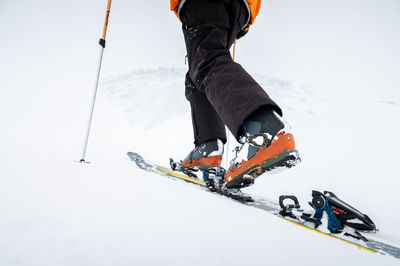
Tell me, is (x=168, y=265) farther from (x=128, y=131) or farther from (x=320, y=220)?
(x=128, y=131)

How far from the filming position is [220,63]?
0.71m

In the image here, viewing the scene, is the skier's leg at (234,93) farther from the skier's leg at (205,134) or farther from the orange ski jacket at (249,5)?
the skier's leg at (205,134)

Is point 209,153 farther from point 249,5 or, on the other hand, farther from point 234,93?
point 249,5

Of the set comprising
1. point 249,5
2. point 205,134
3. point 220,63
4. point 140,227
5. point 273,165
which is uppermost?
point 249,5

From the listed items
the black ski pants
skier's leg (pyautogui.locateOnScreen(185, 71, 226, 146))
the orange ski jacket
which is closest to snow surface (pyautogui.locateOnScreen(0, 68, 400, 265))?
the black ski pants

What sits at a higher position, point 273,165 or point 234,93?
point 234,93

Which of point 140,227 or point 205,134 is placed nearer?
point 140,227

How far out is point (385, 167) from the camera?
6.05ft

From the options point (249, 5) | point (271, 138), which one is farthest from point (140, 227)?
point (249, 5)

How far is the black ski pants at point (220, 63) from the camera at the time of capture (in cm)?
61

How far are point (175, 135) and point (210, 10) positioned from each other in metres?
3.12

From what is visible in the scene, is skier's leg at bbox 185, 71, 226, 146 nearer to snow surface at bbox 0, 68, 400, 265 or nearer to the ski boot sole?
the ski boot sole

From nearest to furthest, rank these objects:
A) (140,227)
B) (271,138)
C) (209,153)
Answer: (140,227), (271,138), (209,153)

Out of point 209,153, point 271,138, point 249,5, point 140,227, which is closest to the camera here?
point 140,227
